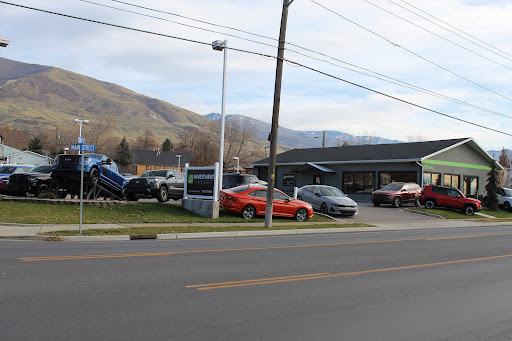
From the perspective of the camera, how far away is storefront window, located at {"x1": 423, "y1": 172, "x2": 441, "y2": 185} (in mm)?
36312

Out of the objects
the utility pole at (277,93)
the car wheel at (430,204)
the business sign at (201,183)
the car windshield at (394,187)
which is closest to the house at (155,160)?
the car windshield at (394,187)

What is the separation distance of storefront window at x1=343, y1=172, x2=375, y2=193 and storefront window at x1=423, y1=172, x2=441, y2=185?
14.5 feet

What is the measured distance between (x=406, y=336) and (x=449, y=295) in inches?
104

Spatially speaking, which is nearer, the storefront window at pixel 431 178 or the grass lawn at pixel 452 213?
the grass lawn at pixel 452 213

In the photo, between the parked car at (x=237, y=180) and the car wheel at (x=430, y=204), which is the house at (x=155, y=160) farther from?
the parked car at (x=237, y=180)

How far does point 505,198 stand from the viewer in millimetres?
37656

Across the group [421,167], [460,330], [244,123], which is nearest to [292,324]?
[460,330]

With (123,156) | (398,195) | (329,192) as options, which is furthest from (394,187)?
(123,156)

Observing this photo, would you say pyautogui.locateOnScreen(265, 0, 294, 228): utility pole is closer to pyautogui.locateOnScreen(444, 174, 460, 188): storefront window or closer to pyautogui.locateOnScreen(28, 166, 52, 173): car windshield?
pyautogui.locateOnScreen(28, 166, 52, 173): car windshield

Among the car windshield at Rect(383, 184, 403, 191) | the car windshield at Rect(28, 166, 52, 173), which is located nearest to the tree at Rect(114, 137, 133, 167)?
the car windshield at Rect(383, 184, 403, 191)

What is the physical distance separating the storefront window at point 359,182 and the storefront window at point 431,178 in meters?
4.42

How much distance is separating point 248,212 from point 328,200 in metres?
6.09

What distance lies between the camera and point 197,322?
5.62 metres

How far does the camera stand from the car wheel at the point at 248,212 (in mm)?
Answer: 21094
